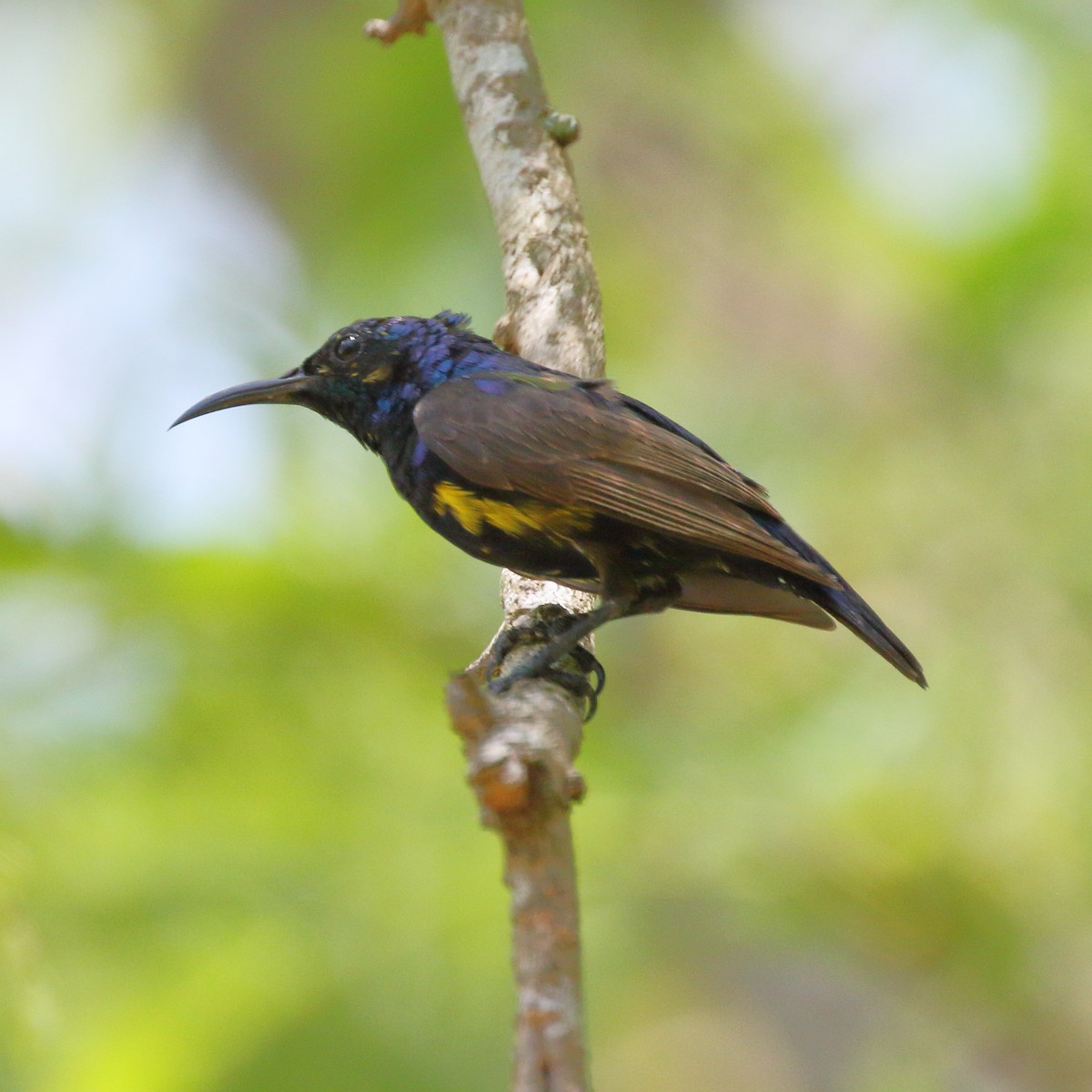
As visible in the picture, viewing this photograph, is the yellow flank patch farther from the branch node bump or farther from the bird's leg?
the branch node bump

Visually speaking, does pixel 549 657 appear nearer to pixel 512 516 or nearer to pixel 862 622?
pixel 512 516

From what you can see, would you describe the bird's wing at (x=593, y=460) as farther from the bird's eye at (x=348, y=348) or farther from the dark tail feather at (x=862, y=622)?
the bird's eye at (x=348, y=348)

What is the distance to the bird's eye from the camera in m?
3.92

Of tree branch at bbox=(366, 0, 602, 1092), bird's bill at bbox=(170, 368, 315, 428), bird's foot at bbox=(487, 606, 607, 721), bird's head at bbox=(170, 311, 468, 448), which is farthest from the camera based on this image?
bird's bill at bbox=(170, 368, 315, 428)

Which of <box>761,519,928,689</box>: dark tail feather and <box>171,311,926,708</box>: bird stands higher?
<box>171,311,926,708</box>: bird

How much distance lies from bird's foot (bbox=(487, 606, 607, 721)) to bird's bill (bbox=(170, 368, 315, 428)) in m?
1.15

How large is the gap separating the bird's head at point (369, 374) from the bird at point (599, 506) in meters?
0.17

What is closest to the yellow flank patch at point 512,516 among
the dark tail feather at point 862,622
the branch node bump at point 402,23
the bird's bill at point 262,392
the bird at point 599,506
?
the bird at point 599,506

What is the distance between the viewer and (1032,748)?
5051 millimetres

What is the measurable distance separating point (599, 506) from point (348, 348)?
42.1 inches

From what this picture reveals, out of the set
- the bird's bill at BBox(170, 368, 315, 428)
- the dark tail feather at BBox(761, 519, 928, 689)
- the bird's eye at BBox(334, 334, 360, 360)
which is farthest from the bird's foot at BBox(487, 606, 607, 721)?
the bird's bill at BBox(170, 368, 315, 428)

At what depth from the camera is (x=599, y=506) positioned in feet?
10.8

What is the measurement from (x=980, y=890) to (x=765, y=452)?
7.78 feet

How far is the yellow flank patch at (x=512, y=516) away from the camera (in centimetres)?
335
